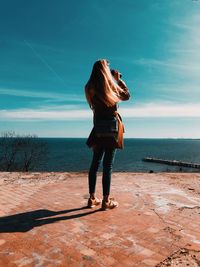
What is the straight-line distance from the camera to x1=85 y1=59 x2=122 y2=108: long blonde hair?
3672 millimetres

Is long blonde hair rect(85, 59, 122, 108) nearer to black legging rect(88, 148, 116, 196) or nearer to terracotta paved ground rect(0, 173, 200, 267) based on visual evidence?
black legging rect(88, 148, 116, 196)

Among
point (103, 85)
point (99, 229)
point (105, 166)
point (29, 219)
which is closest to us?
point (99, 229)

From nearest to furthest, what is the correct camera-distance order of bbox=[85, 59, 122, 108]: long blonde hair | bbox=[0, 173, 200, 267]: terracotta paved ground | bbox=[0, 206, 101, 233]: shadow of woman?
bbox=[0, 173, 200, 267]: terracotta paved ground → bbox=[0, 206, 101, 233]: shadow of woman → bbox=[85, 59, 122, 108]: long blonde hair

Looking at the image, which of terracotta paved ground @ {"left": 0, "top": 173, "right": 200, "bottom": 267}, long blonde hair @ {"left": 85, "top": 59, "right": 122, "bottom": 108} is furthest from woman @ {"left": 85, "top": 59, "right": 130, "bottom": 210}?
terracotta paved ground @ {"left": 0, "top": 173, "right": 200, "bottom": 267}

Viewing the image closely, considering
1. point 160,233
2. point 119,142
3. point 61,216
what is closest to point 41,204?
point 61,216

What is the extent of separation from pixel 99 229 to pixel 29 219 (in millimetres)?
995

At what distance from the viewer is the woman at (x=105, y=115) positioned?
3703 mm

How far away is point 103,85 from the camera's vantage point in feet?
12.0

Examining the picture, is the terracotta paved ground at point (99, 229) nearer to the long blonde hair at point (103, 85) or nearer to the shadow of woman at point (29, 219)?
the shadow of woman at point (29, 219)

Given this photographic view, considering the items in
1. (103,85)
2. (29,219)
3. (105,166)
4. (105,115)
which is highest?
(103,85)

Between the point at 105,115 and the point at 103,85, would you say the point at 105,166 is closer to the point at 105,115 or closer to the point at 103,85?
the point at 105,115

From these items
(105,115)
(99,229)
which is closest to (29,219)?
(99,229)

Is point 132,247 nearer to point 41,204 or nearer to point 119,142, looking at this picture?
point 119,142

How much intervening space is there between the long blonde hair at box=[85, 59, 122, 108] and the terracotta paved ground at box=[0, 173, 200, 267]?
1.61m
